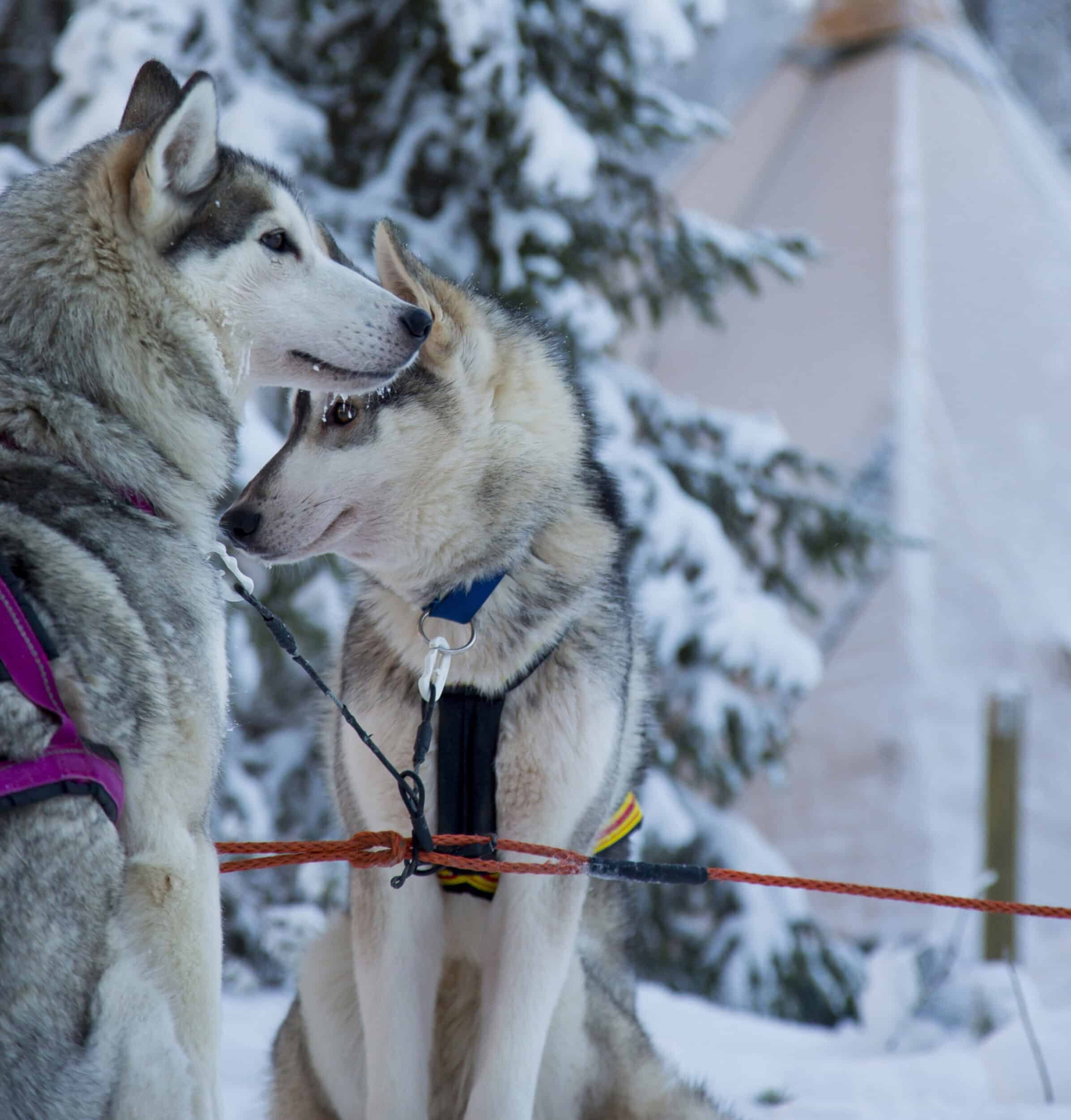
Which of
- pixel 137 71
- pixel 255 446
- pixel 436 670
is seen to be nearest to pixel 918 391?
pixel 255 446

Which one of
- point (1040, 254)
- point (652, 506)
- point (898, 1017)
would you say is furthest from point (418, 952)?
point (1040, 254)

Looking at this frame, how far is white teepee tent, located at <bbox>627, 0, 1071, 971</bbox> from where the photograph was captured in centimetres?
705

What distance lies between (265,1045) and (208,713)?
7.86 feet

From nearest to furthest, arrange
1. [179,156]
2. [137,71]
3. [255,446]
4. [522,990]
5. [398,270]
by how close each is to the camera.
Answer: [179,156] → [522,990] → [398,270] → [255,446] → [137,71]

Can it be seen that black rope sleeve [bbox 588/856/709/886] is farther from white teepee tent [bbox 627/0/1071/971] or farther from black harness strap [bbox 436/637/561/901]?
white teepee tent [bbox 627/0/1071/971]

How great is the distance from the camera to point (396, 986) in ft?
6.45

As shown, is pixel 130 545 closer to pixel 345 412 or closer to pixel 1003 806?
pixel 345 412

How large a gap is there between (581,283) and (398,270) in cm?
362

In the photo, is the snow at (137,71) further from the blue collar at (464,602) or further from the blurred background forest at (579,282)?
the blue collar at (464,602)

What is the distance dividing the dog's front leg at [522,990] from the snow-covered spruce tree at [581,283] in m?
2.48

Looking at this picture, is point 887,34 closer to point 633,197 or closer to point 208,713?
point 633,197

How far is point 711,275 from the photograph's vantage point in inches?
232

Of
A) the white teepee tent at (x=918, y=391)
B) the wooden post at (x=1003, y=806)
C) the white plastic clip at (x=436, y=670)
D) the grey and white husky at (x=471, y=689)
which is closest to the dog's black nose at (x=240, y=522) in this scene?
the grey and white husky at (x=471, y=689)

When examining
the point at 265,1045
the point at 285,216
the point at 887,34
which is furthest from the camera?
the point at 887,34
